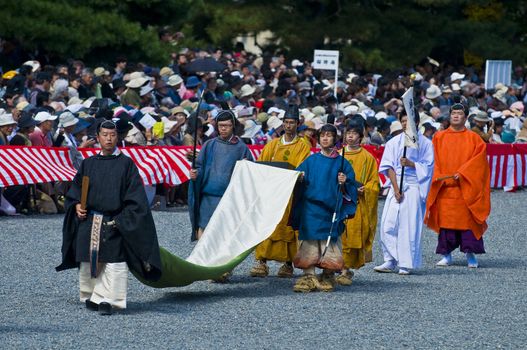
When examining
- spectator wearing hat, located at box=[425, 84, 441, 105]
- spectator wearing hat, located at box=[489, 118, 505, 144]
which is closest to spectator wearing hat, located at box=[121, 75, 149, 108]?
spectator wearing hat, located at box=[489, 118, 505, 144]

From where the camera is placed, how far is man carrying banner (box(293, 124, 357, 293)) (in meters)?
10.3

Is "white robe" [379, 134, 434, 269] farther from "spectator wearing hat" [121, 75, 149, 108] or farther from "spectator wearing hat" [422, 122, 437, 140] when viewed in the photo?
"spectator wearing hat" [121, 75, 149, 108]

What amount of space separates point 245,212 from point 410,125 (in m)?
1.89

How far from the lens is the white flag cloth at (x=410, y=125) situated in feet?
37.7

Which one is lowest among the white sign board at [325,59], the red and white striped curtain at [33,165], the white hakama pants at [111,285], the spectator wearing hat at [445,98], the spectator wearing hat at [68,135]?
the white hakama pants at [111,285]

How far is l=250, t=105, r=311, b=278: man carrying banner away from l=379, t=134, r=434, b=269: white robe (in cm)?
107

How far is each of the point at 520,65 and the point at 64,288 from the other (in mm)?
25479

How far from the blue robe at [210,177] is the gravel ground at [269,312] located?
0.64 meters

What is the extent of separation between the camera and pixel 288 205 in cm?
1098

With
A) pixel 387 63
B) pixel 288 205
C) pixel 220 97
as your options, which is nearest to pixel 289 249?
pixel 288 205

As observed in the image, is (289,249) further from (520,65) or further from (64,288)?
(520,65)

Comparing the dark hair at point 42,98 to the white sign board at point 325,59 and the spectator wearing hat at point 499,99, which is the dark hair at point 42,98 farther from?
the spectator wearing hat at point 499,99

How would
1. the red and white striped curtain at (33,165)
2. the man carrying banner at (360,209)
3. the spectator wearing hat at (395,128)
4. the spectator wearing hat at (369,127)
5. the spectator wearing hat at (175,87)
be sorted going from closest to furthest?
the man carrying banner at (360,209)
the red and white striped curtain at (33,165)
the spectator wearing hat at (395,128)
the spectator wearing hat at (369,127)
the spectator wearing hat at (175,87)

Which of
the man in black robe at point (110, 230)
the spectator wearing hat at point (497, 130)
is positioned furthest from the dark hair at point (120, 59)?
the man in black robe at point (110, 230)
